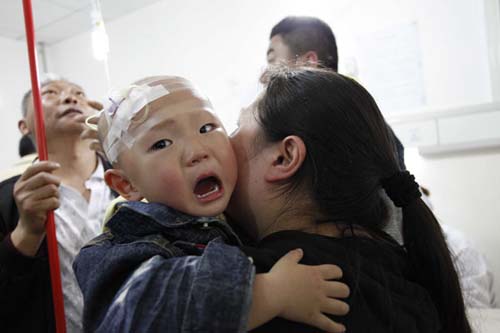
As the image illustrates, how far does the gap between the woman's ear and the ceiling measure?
10.8 feet

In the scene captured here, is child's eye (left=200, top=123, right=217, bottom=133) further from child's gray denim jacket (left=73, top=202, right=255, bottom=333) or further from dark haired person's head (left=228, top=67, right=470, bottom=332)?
child's gray denim jacket (left=73, top=202, right=255, bottom=333)

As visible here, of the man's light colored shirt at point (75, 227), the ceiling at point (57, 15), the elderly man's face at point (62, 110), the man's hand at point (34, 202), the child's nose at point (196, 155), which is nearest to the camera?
the child's nose at point (196, 155)

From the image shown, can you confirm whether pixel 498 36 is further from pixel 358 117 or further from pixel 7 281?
pixel 7 281

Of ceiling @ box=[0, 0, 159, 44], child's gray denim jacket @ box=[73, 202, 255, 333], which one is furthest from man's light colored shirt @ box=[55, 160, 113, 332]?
ceiling @ box=[0, 0, 159, 44]

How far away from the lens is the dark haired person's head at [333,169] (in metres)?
0.72

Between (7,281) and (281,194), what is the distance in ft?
2.74

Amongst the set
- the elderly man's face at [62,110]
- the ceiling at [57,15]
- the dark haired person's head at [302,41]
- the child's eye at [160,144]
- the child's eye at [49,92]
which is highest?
the ceiling at [57,15]

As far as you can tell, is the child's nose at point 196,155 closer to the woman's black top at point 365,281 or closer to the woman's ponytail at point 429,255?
the woman's black top at point 365,281

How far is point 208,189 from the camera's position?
0.78 m

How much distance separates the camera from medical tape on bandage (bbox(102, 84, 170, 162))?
81cm

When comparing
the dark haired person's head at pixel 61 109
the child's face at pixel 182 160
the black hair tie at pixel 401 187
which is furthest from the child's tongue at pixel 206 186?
the dark haired person's head at pixel 61 109

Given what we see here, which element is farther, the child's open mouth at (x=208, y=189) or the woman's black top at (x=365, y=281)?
the child's open mouth at (x=208, y=189)

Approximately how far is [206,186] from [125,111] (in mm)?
220

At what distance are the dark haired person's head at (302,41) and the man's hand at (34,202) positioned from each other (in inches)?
45.7
